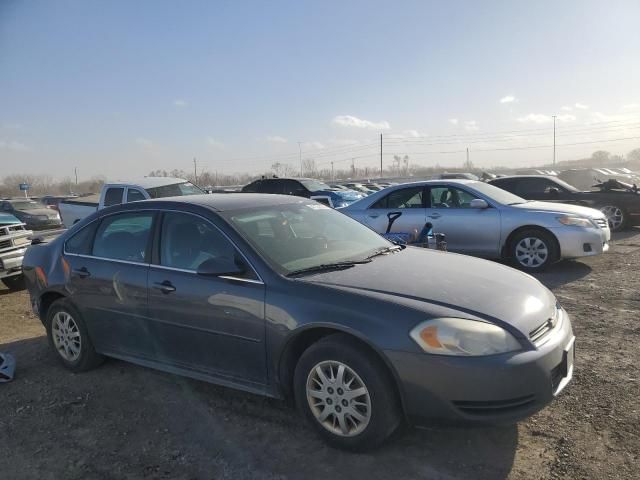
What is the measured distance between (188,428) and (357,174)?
116 m

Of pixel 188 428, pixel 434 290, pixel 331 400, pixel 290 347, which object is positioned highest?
pixel 434 290

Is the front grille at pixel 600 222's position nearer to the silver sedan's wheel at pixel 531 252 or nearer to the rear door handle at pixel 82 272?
the silver sedan's wheel at pixel 531 252

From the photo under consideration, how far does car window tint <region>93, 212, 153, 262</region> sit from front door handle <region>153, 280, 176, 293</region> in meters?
0.33

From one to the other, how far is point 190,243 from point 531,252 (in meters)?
5.87

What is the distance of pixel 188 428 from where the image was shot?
349 cm

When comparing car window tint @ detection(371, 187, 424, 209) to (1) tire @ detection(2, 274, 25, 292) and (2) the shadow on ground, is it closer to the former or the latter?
(2) the shadow on ground

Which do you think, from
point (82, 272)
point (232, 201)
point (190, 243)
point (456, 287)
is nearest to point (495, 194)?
point (232, 201)

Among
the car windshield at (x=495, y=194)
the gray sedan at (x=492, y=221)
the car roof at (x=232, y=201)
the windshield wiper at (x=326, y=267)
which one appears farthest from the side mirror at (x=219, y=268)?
the car windshield at (x=495, y=194)

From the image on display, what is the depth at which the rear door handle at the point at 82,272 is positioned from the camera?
441 cm

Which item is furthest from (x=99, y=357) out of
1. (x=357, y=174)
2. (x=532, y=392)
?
(x=357, y=174)

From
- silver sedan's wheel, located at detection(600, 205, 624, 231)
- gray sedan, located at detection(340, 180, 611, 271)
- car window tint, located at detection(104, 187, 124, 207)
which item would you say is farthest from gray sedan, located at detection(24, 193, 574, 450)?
silver sedan's wheel, located at detection(600, 205, 624, 231)

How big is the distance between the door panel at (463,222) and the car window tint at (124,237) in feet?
17.8

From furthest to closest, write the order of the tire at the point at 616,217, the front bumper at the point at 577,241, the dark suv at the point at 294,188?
1. the dark suv at the point at 294,188
2. the tire at the point at 616,217
3. the front bumper at the point at 577,241

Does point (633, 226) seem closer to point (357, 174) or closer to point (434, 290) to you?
point (434, 290)
